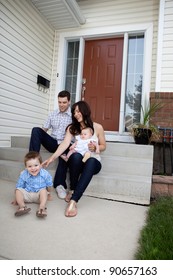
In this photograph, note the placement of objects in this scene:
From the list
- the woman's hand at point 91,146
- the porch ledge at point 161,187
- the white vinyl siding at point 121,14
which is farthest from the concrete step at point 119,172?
the white vinyl siding at point 121,14

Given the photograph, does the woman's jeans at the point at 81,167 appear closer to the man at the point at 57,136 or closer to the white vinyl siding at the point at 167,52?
the man at the point at 57,136

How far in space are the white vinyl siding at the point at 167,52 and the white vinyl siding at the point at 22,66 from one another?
86.3 inches

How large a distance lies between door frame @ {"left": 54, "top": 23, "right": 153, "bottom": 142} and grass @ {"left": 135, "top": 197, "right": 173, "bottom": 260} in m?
2.11

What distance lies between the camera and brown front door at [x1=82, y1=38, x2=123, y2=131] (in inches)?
164

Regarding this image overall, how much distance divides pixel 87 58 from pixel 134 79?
41.5 inches

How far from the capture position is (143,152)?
9.18ft

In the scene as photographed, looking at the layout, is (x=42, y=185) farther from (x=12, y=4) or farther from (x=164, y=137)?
(x=12, y=4)

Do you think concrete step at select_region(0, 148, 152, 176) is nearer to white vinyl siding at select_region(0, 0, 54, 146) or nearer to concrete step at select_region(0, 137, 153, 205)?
concrete step at select_region(0, 137, 153, 205)

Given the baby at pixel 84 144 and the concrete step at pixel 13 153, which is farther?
the concrete step at pixel 13 153

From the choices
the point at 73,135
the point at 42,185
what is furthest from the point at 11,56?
the point at 42,185

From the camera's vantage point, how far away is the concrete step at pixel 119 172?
219 centimetres

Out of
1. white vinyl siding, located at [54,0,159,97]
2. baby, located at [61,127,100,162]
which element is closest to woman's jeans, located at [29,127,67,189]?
baby, located at [61,127,100,162]

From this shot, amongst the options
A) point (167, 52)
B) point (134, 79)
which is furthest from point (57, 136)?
point (167, 52)
